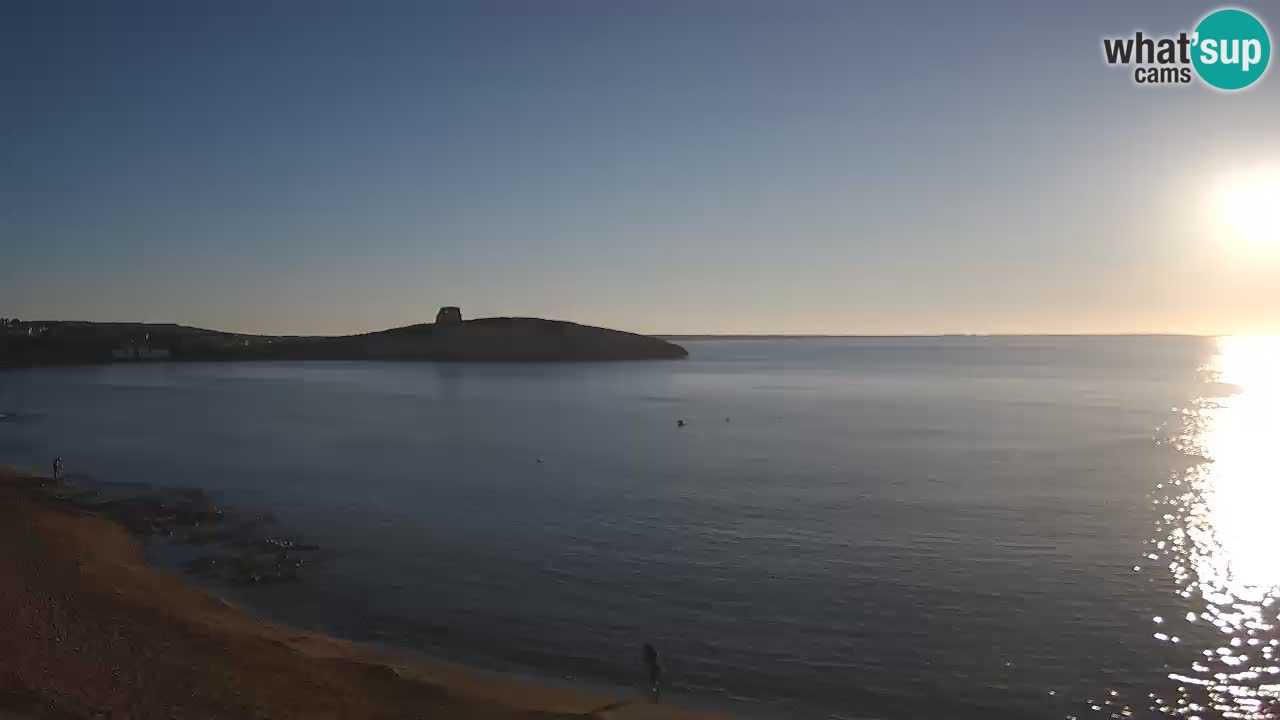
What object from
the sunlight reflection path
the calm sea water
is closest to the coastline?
the calm sea water

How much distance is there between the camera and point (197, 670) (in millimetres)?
13531

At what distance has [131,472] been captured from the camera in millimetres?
40625

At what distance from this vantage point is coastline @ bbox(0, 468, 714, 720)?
1195cm

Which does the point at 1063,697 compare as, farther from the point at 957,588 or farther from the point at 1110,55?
the point at 1110,55

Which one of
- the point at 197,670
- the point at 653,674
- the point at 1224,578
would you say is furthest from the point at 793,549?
the point at 197,670

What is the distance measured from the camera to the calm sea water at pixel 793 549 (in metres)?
16.0

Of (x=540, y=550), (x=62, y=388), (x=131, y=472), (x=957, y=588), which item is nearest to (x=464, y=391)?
(x=62, y=388)

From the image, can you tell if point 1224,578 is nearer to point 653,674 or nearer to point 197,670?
point 653,674

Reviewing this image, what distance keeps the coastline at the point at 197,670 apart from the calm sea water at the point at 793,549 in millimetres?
1328

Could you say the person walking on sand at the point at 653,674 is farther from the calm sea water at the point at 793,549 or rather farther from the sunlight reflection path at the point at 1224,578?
the sunlight reflection path at the point at 1224,578

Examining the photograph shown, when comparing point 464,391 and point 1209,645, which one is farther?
point 464,391

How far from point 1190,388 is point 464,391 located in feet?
318

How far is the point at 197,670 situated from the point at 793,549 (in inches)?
650

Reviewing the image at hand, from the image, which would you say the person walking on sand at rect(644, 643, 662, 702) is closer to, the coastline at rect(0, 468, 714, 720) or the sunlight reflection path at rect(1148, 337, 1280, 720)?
the coastline at rect(0, 468, 714, 720)
